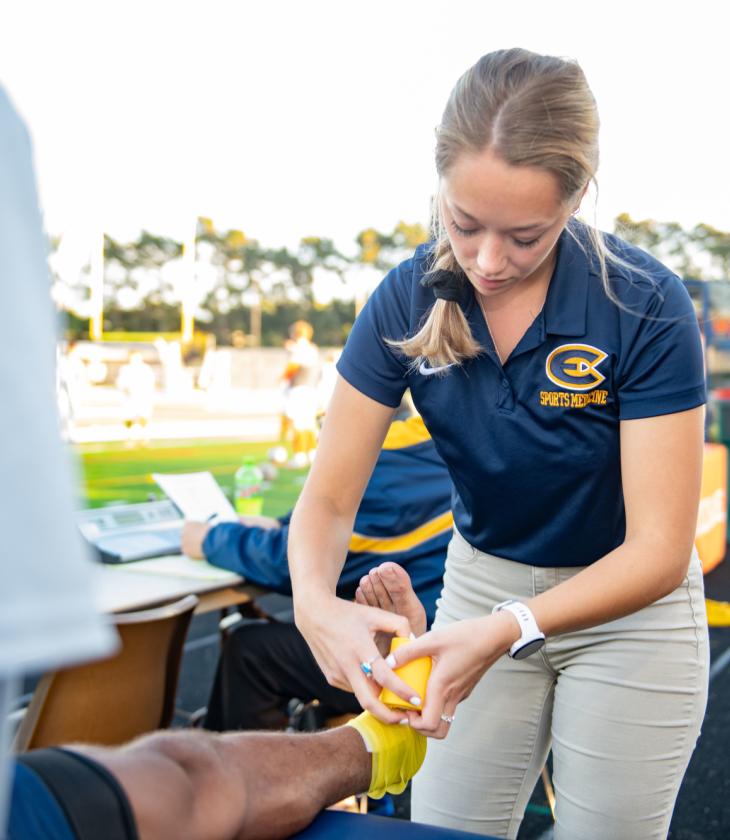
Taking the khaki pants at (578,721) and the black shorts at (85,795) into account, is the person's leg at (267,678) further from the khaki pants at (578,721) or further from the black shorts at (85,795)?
the black shorts at (85,795)

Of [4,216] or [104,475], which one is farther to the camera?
[104,475]

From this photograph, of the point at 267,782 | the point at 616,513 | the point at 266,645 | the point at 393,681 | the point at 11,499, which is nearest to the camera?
the point at 11,499

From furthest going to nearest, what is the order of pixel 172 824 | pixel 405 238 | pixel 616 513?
pixel 405 238, pixel 616 513, pixel 172 824

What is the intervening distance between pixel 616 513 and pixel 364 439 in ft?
1.44

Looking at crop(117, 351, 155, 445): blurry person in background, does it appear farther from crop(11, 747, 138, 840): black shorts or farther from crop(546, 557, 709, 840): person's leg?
crop(11, 747, 138, 840): black shorts

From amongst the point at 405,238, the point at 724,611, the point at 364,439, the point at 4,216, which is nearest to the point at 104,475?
the point at 724,611

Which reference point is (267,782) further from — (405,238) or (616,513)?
(405,238)

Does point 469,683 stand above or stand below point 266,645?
above

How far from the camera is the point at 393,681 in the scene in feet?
4.42

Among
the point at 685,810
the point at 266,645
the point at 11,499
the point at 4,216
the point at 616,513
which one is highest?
the point at 4,216

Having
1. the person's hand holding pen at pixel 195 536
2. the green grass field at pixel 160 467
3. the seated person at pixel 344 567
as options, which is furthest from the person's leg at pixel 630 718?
the green grass field at pixel 160 467

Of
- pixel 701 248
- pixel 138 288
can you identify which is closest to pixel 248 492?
pixel 701 248

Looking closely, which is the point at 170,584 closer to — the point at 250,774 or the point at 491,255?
the point at 250,774

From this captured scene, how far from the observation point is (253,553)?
Result: 9.35 ft
